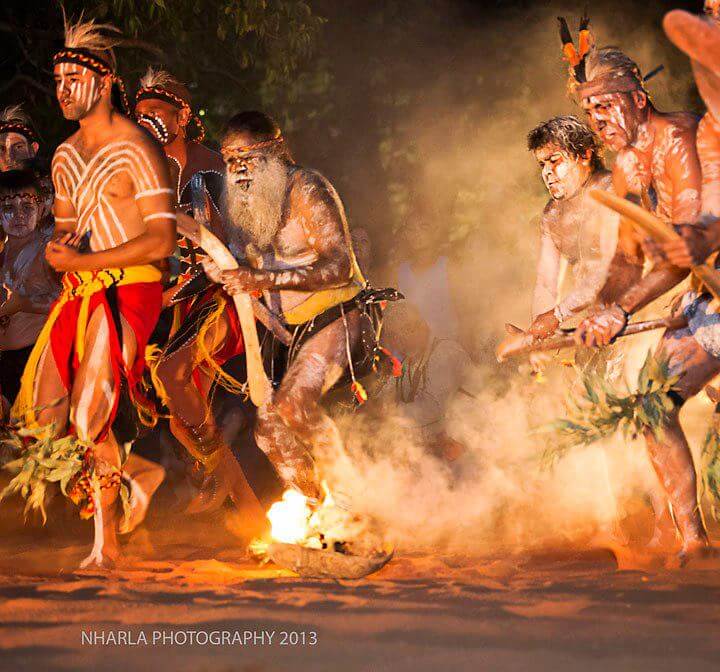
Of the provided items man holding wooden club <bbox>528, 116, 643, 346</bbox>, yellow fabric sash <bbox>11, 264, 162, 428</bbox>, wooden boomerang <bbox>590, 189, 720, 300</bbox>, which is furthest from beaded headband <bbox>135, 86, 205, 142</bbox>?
wooden boomerang <bbox>590, 189, 720, 300</bbox>

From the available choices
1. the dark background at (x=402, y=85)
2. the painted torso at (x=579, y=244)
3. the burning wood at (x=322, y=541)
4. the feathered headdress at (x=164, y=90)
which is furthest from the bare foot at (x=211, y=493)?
the dark background at (x=402, y=85)

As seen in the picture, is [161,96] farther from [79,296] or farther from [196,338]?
[79,296]

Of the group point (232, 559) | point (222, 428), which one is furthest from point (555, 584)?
point (222, 428)

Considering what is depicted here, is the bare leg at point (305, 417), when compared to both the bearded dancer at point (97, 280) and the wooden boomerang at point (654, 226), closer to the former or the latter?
the bearded dancer at point (97, 280)

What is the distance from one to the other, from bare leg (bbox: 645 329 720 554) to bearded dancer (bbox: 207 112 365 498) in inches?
63.0

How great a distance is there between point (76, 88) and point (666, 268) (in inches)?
113

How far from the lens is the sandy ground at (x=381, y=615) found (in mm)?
4070

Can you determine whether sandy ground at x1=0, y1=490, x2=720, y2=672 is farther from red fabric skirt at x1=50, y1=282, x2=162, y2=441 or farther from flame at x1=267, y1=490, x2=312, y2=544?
red fabric skirt at x1=50, y1=282, x2=162, y2=441

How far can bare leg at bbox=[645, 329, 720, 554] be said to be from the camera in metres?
5.34

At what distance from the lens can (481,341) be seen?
10.0m

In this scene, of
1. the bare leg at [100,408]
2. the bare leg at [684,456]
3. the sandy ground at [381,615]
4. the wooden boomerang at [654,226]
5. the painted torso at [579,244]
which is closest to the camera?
the sandy ground at [381,615]

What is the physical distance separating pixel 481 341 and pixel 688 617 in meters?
5.71

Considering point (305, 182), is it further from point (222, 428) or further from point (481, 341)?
point (481, 341)

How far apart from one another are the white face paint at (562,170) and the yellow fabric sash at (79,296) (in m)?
2.04
